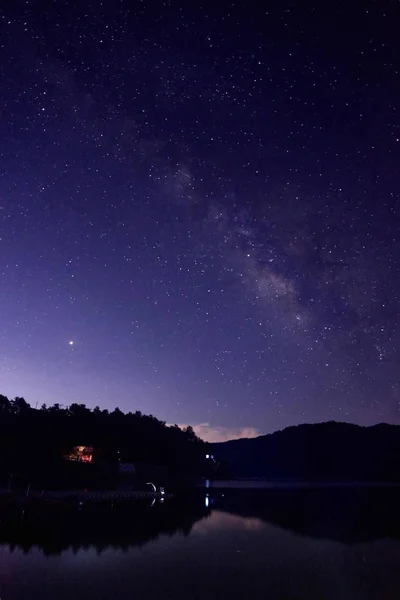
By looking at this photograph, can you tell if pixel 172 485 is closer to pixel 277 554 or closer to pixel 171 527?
pixel 171 527

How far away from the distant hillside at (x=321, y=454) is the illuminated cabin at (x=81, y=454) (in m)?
78.4

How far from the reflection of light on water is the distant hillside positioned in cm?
9811

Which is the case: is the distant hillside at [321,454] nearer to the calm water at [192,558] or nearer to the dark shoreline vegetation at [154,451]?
the dark shoreline vegetation at [154,451]

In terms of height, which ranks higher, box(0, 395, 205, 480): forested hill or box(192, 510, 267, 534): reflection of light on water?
box(0, 395, 205, 480): forested hill

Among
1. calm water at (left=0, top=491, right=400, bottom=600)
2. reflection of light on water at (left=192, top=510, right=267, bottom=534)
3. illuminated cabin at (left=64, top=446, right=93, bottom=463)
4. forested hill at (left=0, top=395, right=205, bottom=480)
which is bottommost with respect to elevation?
calm water at (left=0, top=491, right=400, bottom=600)

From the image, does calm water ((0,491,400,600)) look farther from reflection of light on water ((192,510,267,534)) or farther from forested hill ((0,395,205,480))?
forested hill ((0,395,205,480))

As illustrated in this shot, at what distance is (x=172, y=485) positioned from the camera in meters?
77.6

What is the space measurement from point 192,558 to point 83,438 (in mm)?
53684

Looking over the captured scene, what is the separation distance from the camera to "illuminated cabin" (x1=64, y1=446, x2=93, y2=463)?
6203cm

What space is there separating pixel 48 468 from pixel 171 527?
22965 millimetres

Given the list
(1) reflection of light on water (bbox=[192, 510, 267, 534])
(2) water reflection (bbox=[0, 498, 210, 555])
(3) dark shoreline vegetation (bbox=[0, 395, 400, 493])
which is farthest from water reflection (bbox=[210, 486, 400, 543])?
(3) dark shoreline vegetation (bbox=[0, 395, 400, 493])

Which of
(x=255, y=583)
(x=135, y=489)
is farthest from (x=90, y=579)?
(x=135, y=489)

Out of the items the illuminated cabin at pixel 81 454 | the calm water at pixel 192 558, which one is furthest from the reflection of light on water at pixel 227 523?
the illuminated cabin at pixel 81 454

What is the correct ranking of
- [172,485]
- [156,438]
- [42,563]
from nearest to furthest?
[42,563], [172,485], [156,438]
